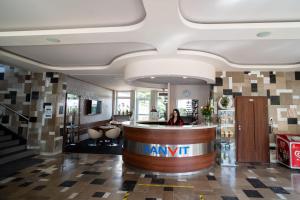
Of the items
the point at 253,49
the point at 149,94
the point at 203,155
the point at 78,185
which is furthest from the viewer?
the point at 149,94

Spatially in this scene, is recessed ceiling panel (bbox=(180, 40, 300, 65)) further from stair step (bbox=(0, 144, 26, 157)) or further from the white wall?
stair step (bbox=(0, 144, 26, 157))

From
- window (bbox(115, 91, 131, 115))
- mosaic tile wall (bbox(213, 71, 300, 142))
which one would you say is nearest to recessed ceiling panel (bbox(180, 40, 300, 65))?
mosaic tile wall (bbox(213, 71, 300, 142))

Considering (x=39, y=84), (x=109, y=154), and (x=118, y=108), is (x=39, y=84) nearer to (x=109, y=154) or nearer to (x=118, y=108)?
(x=109, y=154)

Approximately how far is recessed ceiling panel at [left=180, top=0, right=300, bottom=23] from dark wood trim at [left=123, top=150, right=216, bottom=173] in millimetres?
3316

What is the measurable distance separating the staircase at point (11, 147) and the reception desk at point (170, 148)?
394cm

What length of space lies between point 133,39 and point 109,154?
4.52 meters

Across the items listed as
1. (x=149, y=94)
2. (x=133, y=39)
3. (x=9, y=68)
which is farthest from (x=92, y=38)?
(x=149, y=94)

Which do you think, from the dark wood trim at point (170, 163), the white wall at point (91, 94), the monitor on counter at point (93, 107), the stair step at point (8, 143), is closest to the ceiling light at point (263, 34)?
the dark wood trim at point (170, 163)

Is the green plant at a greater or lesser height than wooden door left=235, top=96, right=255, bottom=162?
greater

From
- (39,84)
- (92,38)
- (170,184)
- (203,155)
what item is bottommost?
(170,184)

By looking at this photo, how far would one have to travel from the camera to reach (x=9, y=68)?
6.93m

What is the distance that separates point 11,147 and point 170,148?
5434 millimetres

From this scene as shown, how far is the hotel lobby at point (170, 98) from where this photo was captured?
119 inches

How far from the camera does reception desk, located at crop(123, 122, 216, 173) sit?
15.1 ft
